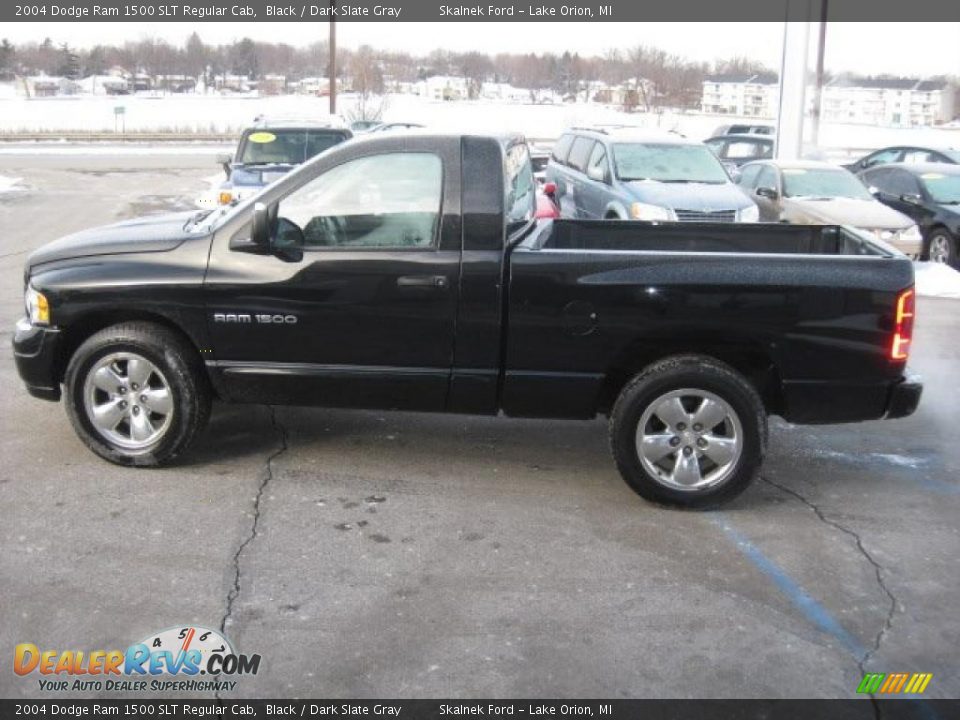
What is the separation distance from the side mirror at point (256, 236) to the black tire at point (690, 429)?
199 cm

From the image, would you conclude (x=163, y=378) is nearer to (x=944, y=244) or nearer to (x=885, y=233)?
(x=885, y=233)

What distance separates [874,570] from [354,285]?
9.35 ft

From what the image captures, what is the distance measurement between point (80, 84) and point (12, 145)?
144 ft

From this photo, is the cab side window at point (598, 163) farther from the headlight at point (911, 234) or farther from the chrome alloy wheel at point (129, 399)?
the chrome alloy wheel at point (129, 399)

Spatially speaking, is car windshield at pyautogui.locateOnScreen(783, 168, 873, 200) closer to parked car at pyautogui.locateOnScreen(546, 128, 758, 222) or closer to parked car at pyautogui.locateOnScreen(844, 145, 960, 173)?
parked car at pyautogui.locateOnScreen(546, 128, 758, 222)

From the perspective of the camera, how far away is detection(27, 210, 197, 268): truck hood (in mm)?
5793

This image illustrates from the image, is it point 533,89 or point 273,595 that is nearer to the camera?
point 273,595

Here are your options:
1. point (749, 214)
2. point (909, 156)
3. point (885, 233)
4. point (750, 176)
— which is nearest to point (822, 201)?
point (885, 233)

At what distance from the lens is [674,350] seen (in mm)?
5562

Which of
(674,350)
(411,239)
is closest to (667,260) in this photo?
(674,350)

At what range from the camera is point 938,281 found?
496 inches

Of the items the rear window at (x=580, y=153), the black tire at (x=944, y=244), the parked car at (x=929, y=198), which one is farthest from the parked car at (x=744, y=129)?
the black tire at (x=944, y=244)

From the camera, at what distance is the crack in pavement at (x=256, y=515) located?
4336mm
